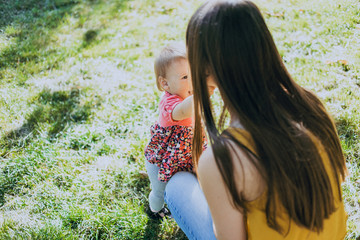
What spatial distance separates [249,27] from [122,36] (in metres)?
3.32

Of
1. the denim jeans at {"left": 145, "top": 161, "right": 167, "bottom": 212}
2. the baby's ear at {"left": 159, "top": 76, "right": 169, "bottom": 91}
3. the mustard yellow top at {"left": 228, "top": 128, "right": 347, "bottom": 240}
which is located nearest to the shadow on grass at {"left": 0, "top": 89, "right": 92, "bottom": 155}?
the denim jeans at {"left": 145, "top": 161, "right": 167, "bottom": 212}

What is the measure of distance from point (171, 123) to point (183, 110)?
0.52 ft

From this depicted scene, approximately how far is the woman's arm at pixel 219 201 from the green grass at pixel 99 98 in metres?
0.92

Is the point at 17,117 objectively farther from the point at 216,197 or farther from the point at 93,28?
the point at 216,197

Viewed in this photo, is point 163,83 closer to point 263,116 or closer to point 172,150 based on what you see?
point 172,150

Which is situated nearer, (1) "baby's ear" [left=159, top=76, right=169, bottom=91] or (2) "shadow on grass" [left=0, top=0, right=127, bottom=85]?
(1) "baby's ear" [left=159, top=76, right=169, bottom=91]

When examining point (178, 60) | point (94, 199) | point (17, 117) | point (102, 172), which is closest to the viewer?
point (178, 60)

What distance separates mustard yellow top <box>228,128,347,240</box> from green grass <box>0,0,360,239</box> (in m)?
0.84

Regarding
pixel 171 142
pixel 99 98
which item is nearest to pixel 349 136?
pixel 171 142

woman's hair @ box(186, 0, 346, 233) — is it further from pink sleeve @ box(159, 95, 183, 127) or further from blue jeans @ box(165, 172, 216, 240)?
pink sleeve @ box(159, 95, 183, 127)

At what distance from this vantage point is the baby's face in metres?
1.81

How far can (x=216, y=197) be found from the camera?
46.2 inches

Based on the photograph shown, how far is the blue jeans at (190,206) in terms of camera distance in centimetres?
148

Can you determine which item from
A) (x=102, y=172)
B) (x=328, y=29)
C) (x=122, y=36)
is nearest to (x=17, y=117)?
(x=102, y=172)
